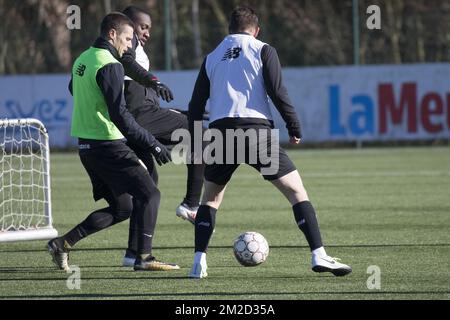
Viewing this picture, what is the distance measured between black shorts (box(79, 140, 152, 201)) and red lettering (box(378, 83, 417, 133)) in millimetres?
16377

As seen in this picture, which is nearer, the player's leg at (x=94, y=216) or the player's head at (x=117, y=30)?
the player's head at (x=117, y=30)

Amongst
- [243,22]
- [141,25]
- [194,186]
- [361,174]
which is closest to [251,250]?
[243,22]

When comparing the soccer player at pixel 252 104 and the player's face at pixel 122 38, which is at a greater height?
the player's face at pixel 122 38

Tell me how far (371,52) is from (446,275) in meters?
17.6

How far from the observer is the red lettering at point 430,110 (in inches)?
945

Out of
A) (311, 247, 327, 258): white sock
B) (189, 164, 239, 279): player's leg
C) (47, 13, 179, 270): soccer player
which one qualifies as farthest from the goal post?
(311, 247, 327, 258): white sock

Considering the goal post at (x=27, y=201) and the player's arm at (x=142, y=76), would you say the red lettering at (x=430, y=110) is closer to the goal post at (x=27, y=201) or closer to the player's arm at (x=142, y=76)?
the goal post at (x=27, y=201)

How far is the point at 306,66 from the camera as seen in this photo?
83.4 feet

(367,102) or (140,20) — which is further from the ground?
(140,20)

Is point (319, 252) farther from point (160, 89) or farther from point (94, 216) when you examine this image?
point (94, 216)

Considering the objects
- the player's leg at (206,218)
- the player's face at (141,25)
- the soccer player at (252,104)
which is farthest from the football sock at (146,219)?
the player's face at (141,25)

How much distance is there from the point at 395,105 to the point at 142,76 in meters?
16.2

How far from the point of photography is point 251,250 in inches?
328

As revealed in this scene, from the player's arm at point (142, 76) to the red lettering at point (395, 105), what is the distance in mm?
16055
